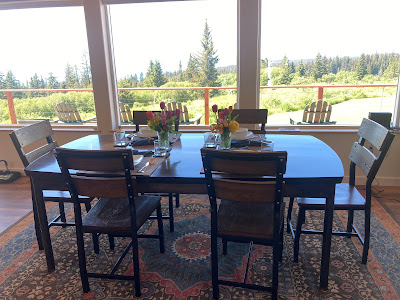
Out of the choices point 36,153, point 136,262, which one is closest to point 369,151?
point 136,262

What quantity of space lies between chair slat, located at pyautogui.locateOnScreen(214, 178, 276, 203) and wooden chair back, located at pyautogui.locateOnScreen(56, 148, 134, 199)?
1.55 feet

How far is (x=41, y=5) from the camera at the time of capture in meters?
3.75

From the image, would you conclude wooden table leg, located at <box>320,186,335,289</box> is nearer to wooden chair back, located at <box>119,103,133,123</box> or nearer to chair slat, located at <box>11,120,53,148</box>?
chair slat, located at <box>11,120,53,148</box>

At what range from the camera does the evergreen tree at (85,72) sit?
12.8 feet

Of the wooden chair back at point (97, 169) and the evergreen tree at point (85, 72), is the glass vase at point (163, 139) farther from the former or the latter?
the evergreen tree at point (85, 72)

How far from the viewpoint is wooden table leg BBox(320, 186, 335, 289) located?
1.75 metres

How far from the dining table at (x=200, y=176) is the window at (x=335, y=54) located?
159 centimetres

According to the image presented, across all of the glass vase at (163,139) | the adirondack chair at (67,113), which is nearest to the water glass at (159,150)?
the glass vase at (163,139)

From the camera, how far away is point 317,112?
3.76 meters

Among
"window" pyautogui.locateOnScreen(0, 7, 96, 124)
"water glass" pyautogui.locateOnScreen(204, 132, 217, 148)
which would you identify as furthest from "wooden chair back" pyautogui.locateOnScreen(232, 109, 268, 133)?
"window" pyautogui.locateOnScreen(0, 7, 96, 124)

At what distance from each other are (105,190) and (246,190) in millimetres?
747

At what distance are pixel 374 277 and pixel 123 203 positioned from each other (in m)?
1.69

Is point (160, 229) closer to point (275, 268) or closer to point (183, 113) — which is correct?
point (275, 268)

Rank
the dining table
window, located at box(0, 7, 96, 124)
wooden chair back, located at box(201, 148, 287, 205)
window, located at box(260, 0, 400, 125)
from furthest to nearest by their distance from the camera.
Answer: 1. window, located at box(0, 7, 96, 124)
2. window, located at box(260, 0, 400, 125)
3. the dining table
4. wooden chair back, located at box(201, 148, 287, 205)
